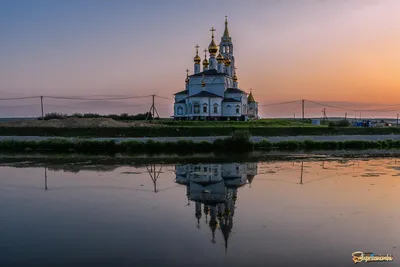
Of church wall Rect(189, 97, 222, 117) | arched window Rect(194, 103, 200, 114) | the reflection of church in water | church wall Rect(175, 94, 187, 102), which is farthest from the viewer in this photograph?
church wall Rect(175, 94, 187, 102)

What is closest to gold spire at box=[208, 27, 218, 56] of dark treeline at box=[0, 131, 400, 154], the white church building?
the white church building

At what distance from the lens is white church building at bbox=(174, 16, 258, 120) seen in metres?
41.5

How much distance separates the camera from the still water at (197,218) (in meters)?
6.66

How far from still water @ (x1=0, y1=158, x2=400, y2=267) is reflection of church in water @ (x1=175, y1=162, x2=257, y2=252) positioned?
0.03 meters

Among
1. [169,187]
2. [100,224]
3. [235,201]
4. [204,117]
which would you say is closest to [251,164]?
[169,187]

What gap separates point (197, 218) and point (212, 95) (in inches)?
1317

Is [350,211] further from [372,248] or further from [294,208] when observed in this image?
[372,248]

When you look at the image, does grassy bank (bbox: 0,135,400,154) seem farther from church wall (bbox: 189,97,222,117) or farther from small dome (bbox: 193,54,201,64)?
small dome (bbox: 193,54,201,64)

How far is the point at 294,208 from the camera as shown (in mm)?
9805

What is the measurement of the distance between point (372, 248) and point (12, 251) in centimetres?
581

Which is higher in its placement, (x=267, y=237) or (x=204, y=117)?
(x=204, y=117)

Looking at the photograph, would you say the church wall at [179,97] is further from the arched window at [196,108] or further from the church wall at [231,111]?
the church wall at [231,111]

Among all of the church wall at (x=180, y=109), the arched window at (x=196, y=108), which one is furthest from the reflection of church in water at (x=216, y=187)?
the church wall at (x=180, y=109)

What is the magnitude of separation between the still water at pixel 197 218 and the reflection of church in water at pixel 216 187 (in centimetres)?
3
